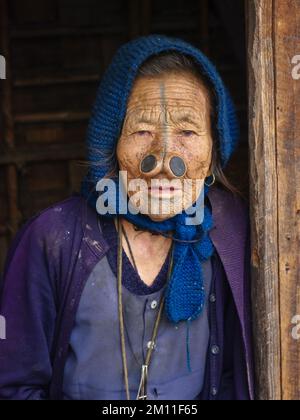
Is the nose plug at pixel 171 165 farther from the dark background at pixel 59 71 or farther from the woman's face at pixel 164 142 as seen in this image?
the dark background at pixel 59 71

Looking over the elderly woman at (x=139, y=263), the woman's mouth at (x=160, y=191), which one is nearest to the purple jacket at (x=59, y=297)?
the elderly woman at (x=139, y=263)

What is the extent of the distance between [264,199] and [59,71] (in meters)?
2.27

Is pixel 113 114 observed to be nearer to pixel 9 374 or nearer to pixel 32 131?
pixel 9 374

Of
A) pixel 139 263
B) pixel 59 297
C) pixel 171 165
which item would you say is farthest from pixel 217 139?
pixel 59 297

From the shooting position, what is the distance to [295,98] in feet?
6.56

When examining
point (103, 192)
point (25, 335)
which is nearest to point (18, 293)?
point (25, 335)

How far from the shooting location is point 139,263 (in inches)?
85.5

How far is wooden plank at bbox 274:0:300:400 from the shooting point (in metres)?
1.98

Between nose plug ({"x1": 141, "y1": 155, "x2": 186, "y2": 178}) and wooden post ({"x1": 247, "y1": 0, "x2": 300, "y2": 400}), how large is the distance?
22cm

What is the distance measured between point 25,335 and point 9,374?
0.13 m

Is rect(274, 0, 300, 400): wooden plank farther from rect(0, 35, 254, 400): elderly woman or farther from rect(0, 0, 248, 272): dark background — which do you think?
rect(0, 0, 248, 272): dark background

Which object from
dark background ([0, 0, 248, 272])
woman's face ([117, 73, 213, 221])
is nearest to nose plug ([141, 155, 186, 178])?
woman's face ([117, 73, 213, 221])

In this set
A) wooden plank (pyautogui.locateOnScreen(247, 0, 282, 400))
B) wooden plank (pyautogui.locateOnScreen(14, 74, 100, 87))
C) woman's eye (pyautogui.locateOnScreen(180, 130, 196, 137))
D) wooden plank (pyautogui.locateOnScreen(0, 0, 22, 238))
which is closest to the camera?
wooden plank (pyautogui.locateOnScreen(247, 0, 282, 400))

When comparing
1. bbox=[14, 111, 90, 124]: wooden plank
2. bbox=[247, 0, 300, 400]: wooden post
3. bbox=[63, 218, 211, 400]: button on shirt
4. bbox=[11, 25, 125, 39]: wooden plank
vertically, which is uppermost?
bbox=[11, 25, 125, 39]: wooden plank
